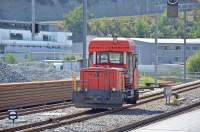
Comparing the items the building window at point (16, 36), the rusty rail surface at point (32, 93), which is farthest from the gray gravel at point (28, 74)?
the building window at point (16, 36)

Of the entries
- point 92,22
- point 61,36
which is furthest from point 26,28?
point 92,22

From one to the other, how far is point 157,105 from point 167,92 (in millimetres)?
745

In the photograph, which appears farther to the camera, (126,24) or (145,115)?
(126,24)

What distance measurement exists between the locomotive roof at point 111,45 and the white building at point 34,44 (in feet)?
184

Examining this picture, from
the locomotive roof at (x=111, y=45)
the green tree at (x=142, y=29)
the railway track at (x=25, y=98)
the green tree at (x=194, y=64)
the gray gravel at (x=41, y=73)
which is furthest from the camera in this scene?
the green tree at (x=142, y=29)

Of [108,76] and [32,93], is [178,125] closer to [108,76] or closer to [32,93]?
[108,76]

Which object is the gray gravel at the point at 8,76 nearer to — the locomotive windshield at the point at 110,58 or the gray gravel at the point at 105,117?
the gray gravel at the point at 105,117

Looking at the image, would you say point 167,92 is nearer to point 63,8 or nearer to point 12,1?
point 12,1

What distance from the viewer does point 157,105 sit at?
25906mm

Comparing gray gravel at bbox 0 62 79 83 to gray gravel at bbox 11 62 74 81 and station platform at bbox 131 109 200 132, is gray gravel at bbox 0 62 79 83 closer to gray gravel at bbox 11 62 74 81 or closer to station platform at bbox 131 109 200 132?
gray gravel at bbox 11 62 74 81

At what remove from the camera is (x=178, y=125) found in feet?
59.9

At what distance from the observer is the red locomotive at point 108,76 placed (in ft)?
73.6

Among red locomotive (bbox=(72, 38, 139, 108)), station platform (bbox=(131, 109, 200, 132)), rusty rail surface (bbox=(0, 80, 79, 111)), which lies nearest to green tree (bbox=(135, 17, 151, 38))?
rusty rail surface (bbox=(0, 80, 79, 111))

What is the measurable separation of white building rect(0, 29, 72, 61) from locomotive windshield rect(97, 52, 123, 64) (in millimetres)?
56095
